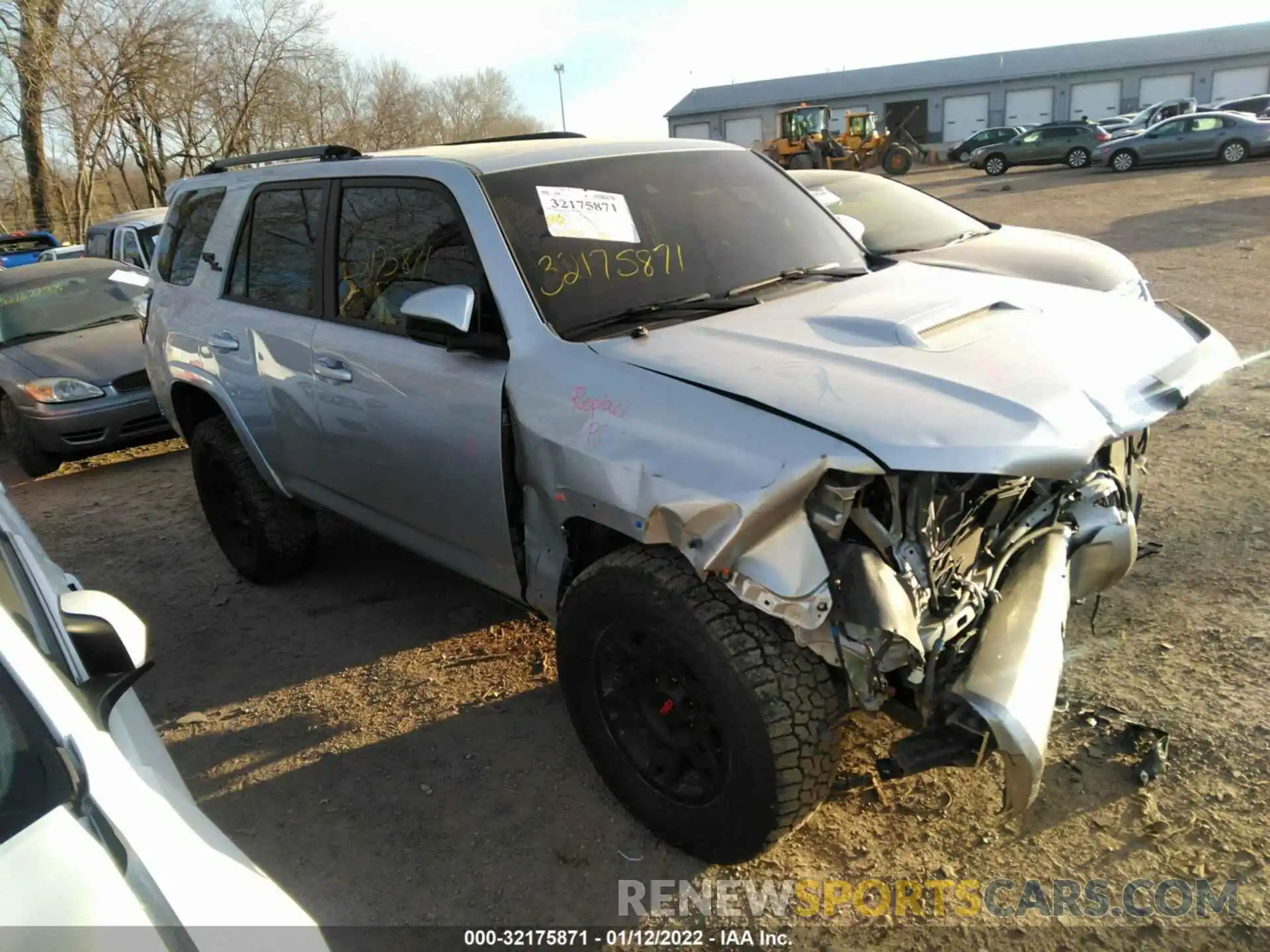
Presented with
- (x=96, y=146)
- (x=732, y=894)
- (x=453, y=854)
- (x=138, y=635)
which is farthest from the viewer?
(x=96, y=146)

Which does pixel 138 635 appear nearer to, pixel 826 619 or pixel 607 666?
pixel 607 666

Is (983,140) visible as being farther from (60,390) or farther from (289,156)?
(289,156)

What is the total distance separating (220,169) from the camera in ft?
16.2

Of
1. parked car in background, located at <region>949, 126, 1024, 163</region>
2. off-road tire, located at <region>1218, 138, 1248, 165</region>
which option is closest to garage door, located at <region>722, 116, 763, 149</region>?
parked car in background, located at <region>949, 126, 1024, 163</region>

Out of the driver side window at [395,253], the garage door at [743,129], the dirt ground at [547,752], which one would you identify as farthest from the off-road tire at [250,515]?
the garage door at [743,129]

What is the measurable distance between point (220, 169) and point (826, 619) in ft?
14.1

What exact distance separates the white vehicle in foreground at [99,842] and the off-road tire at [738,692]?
1088 mm

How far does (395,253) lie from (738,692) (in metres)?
2.17

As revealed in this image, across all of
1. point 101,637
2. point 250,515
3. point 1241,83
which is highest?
point 1241,83

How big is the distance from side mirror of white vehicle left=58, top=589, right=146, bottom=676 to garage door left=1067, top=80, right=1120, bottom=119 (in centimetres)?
5660

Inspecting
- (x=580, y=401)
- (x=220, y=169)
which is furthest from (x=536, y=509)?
(x=220, y=169)

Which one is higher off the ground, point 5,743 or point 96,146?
point 96,146

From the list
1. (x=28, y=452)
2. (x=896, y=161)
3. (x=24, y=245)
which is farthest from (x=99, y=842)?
(x=896, y=161)

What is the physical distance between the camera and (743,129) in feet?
188
